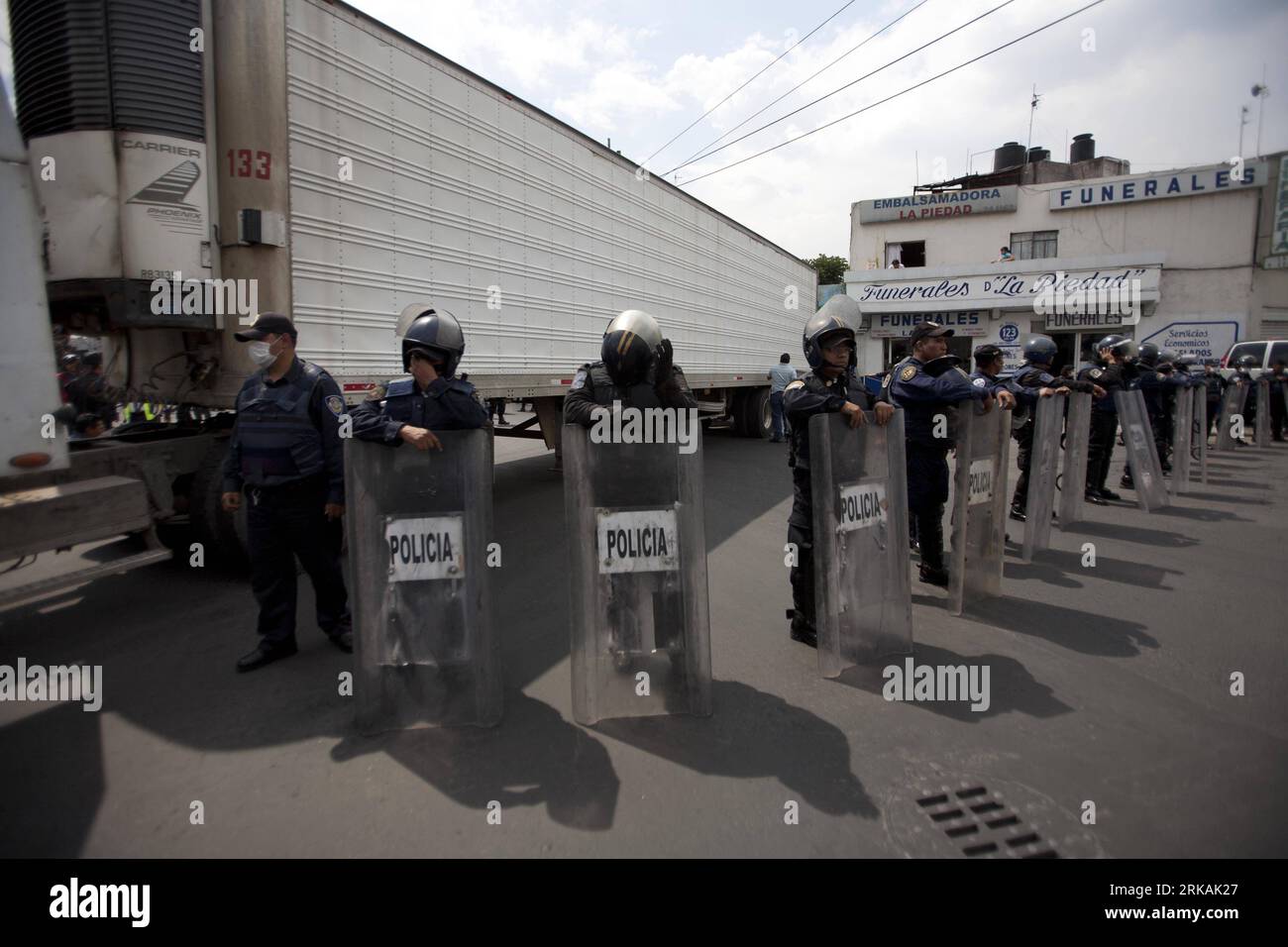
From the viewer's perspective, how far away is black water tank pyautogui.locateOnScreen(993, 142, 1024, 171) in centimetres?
3559

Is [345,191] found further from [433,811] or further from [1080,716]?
[1080,716]

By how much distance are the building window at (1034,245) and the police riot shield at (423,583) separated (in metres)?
29.1

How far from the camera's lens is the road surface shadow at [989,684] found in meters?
3.34

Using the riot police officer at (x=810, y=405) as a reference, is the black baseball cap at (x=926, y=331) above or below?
above

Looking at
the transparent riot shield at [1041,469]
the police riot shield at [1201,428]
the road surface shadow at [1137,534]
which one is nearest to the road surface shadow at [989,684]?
the transparent riot shield at [1041,469]

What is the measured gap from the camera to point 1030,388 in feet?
22.2

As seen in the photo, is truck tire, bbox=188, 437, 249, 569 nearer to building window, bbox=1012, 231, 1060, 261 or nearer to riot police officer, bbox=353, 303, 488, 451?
riot police officer, bbox=353, 303, 488, 451

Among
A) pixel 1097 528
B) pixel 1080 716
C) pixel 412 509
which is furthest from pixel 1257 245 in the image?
pixel 412 509

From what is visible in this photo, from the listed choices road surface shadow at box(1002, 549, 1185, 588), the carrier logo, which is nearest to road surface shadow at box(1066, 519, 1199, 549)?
road surface shadow at box(1002, 549, 1185, 588)

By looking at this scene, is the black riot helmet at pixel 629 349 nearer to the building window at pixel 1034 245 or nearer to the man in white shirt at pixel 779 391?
the man in white shirt at pixel 779 391

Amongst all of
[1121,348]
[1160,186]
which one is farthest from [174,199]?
[1160,186]
